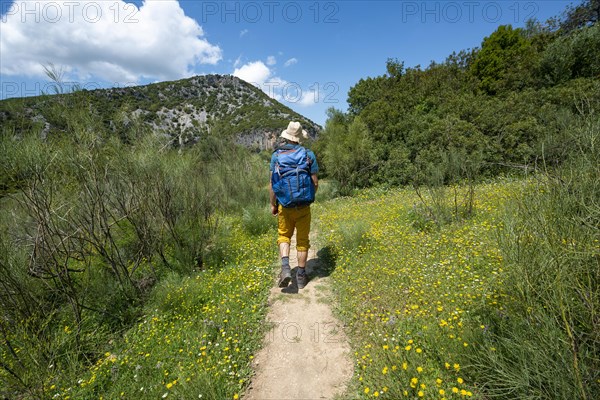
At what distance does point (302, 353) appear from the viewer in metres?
2.55

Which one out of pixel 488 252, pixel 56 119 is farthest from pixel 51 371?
pixel 488 252

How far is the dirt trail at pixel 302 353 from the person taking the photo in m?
2.19

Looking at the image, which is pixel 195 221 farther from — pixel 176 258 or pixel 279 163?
pixel 279 163

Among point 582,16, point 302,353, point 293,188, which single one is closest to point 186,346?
point 302,353

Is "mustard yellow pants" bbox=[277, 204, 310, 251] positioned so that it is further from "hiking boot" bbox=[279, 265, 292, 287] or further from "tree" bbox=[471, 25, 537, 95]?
"tree" bbox=[471, 25, 537, 95]

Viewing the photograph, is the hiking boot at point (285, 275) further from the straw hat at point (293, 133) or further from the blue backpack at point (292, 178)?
the straw hat at point (293, 133)

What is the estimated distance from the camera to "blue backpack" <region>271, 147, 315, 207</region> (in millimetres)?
3279

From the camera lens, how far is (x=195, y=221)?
469 cm

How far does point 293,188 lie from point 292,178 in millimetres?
137

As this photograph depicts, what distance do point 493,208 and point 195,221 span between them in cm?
638

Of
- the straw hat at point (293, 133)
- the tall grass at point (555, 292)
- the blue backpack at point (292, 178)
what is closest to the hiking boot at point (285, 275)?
the blue backpack at point (292, 178)

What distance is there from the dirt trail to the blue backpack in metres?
1.39

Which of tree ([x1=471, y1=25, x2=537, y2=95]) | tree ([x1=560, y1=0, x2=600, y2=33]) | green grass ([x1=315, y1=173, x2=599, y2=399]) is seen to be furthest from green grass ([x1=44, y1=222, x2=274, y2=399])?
tree ([x1=560, y1=0, x2=600, y2=33])

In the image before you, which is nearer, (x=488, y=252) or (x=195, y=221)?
(x=488, y=252)
